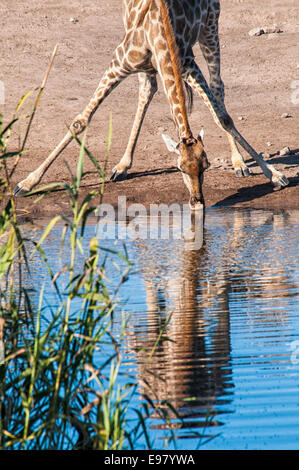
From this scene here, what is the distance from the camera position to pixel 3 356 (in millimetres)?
3629

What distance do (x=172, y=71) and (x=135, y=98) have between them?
6876mm

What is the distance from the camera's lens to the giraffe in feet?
31.1

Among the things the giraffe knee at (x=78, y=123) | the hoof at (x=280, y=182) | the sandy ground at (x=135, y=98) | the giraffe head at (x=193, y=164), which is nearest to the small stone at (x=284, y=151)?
the sandy ground at (x=135, y=98)

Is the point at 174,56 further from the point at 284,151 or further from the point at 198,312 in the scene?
the point at 198,312

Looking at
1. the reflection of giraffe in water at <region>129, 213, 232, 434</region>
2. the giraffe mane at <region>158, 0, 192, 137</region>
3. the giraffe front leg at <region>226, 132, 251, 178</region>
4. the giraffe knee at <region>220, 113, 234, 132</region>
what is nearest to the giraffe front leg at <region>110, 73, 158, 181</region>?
the giraffe knee at <region>220, 113, 234, 132</region>

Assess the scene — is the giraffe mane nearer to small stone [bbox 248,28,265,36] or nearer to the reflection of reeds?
the reflection of reeds

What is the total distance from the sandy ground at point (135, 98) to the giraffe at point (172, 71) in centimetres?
50

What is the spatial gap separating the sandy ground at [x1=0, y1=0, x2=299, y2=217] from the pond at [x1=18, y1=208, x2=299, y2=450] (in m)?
1.41

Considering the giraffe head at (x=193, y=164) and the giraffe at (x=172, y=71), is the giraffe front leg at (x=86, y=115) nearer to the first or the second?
the giraffe at (x=172, y=71)

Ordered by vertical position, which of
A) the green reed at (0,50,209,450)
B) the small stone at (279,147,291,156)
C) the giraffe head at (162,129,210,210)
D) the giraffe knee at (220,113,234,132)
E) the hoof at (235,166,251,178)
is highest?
the giraffe knee at (220,113,234,132)

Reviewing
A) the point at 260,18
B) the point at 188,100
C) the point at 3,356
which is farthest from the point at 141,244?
the point at 260,18

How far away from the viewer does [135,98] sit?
17.1 meters

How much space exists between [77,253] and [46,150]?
6363 millimetres

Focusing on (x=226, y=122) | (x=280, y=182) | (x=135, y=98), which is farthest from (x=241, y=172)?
(x=135, y=98)
